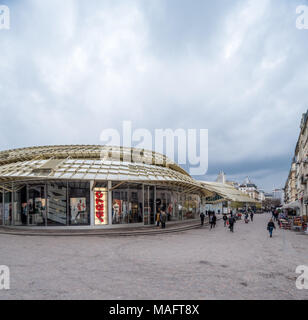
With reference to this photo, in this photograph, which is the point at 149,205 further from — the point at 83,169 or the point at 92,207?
the point at 83,169

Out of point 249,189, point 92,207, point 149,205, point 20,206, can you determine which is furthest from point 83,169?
point 249,189

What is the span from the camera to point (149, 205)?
23.9 m

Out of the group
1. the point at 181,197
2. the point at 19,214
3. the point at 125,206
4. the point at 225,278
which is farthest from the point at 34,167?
the point at 225,278

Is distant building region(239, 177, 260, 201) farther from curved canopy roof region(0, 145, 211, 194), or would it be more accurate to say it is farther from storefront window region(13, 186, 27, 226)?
storefront window region(13, 186, 27, 226)

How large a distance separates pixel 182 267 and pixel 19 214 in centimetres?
1972

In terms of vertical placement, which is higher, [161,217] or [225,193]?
[161,217]

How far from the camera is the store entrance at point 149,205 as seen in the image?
77.0ft

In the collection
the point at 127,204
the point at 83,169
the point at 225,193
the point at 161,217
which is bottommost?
the point at 225,193

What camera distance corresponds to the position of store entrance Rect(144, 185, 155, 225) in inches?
924

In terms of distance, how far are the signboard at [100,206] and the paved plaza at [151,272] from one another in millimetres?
7682

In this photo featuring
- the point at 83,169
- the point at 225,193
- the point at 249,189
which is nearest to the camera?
the point at 83,169

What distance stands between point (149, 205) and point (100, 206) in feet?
17.6
